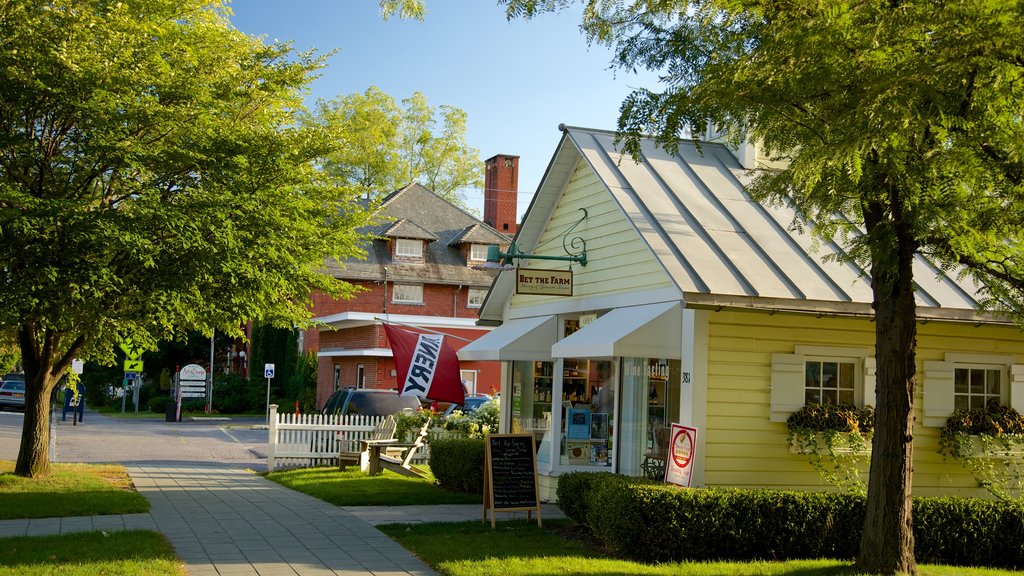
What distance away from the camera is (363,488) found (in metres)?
15.7

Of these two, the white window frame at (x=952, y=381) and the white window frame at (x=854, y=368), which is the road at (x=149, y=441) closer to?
the white window frame at (x=854, y=368)

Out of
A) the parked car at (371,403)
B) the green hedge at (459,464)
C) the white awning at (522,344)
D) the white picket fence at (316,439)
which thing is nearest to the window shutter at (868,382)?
the white awning at (522,344)

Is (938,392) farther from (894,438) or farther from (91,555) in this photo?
(91,555)

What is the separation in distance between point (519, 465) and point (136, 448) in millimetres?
17132

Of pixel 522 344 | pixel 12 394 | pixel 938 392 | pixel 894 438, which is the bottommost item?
pixel 12 394

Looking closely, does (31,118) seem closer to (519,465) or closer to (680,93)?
(519,465)

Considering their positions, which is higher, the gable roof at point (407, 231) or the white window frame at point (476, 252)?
the gable roof at point (407, 231)

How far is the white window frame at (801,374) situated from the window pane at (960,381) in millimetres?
1555

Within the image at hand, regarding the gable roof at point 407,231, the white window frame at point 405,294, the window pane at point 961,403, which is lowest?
the window pane at point 961,403

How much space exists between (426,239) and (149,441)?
730 inches

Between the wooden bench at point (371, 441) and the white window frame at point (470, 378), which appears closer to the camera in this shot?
the wooden bench at point (371, 441)

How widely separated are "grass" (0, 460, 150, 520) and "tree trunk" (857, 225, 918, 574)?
8.96 meters

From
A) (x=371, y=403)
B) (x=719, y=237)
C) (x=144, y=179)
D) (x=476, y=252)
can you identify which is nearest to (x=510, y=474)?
(x=719, y=237)

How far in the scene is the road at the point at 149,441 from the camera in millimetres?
23047
